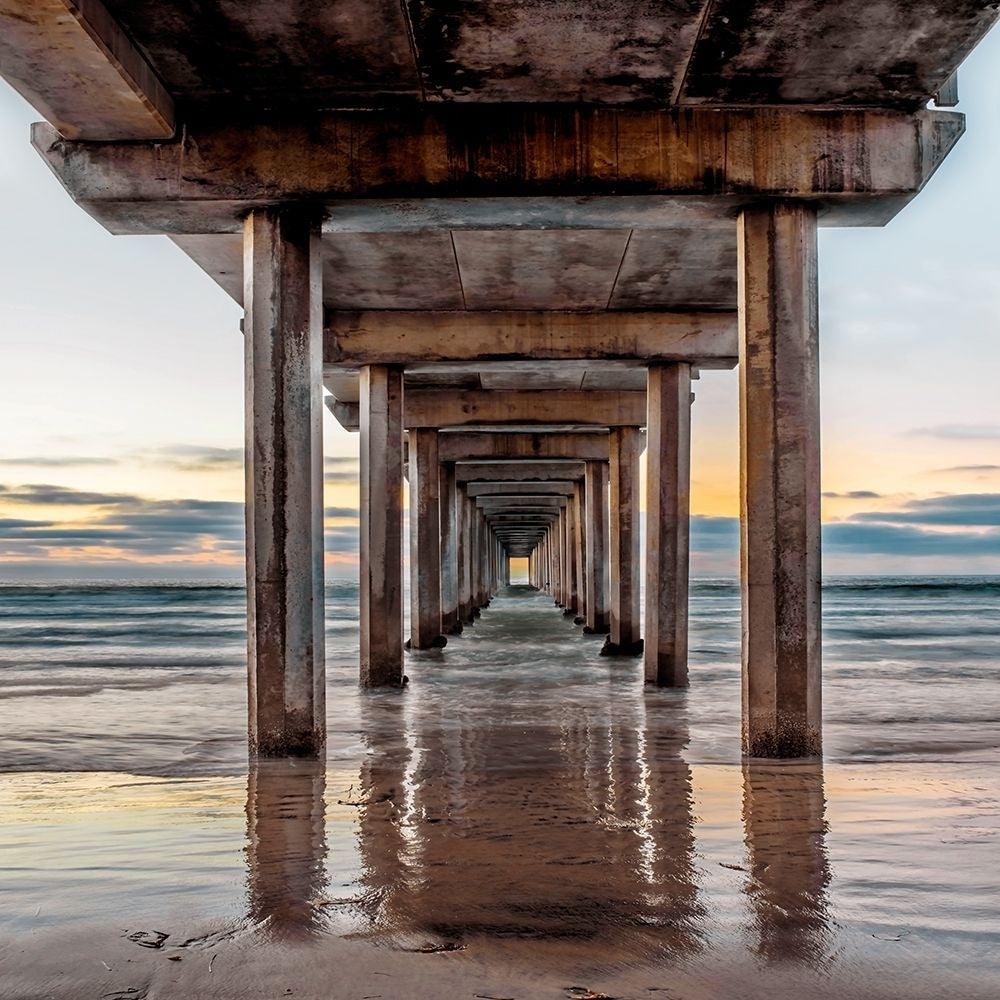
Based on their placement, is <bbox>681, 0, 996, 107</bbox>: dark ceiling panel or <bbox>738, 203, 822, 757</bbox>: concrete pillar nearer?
<bbox>681, 0, 996, 107</bbox>: dark ceiling panel

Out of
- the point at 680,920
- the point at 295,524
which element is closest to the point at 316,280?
the point at 295,524

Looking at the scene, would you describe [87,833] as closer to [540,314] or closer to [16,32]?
[16,32]

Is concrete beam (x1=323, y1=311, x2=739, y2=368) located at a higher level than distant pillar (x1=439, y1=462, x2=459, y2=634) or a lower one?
higher

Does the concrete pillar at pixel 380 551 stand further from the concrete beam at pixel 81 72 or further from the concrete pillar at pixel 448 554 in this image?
the concrete pillar at pixel 448 554

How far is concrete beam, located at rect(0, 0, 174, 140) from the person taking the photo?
6.30m

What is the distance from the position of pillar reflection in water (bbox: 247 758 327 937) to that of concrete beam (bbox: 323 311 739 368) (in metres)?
7.13

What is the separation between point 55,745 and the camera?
9.55 meters

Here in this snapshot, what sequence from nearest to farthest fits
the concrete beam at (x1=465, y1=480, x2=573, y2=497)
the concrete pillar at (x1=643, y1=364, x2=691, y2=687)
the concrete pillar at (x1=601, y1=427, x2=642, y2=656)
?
the concrete pillar at (x1=643, y1=364, x2=691, y2=687) < the concrete pillar at (x1=601, y1=427, x2=642, y2=656) < the concrete beam at (x1=465, y1=480, x2=573, y2=497)

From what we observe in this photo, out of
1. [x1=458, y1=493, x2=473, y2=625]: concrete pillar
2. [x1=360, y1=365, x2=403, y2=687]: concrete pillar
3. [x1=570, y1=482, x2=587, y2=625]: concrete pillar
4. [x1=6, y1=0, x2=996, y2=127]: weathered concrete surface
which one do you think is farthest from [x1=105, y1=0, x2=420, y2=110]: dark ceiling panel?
[x1=570, y1=482, x2=587, y2=625]: concrete pillar

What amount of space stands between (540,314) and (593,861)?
31.4ft

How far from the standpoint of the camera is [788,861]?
4840 mm

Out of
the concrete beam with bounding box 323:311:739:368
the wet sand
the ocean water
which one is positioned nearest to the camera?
the wet sand

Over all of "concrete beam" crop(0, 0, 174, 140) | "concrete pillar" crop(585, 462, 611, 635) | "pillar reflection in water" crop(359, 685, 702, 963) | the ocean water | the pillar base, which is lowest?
the ocean water

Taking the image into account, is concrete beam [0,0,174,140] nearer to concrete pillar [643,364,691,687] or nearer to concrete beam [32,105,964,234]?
concrete beam [32,105,964,234]
